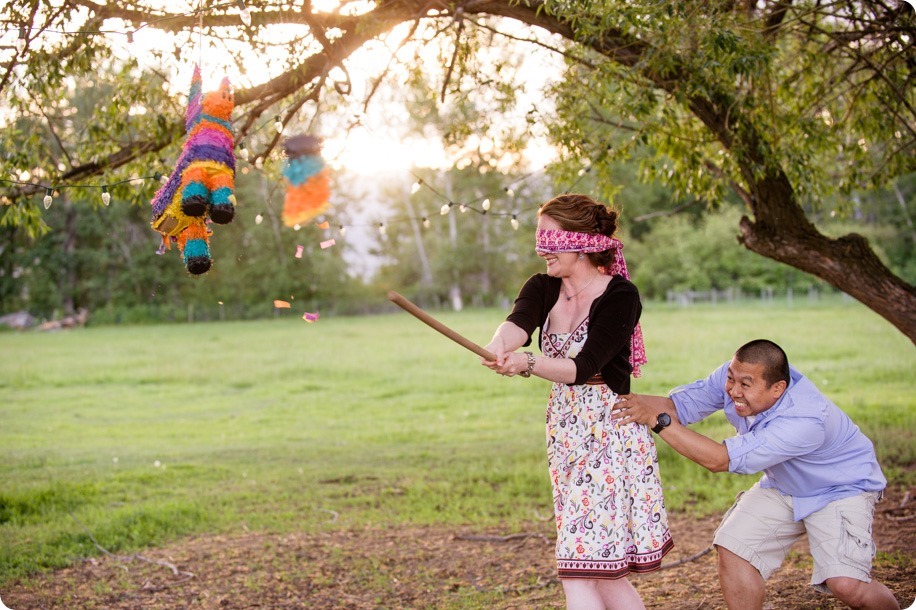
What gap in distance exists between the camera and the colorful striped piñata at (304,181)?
4004 mm

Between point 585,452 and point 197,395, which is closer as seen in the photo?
point 585,452

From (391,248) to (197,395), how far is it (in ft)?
112

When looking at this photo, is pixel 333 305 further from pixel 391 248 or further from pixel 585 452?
pixel 585 452

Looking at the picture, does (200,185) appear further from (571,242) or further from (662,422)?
(662,422)

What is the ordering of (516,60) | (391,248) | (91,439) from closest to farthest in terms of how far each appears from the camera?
(516,60), (91,439), (391,248)

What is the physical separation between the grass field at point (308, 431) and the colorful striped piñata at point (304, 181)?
3.72 m

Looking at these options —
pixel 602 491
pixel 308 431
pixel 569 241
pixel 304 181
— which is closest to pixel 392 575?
pixel 602 491

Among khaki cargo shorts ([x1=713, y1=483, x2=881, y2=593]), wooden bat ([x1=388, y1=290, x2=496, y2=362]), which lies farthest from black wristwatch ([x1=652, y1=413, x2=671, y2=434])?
wooden bat ([x1=388, y1=290, x2=496, y2=362])

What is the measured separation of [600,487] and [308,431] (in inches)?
396

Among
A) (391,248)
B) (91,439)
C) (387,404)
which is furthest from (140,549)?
(391,248)

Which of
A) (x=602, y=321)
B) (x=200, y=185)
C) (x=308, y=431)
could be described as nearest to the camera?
(x=602, y=321)

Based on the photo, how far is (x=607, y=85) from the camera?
5891 millimetres

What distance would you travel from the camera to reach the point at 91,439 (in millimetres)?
12367

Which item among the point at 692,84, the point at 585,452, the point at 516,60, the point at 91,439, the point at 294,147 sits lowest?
the point at 91,439
